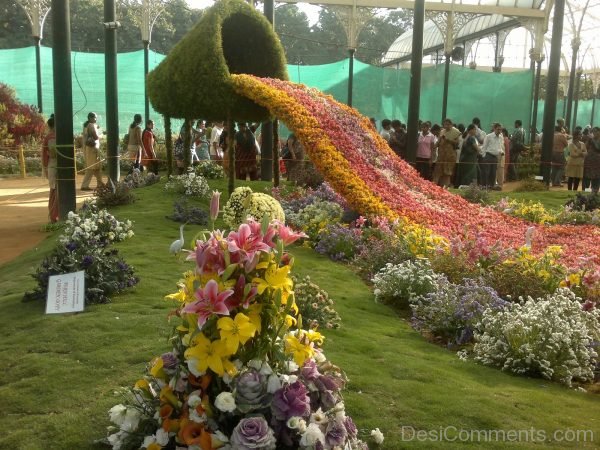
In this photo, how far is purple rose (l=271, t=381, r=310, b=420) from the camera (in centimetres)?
286

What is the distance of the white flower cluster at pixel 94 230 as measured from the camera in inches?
299

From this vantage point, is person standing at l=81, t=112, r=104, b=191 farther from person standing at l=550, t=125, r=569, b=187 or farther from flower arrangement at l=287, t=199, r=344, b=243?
person standing at l=550, t=125, r=569, b=187

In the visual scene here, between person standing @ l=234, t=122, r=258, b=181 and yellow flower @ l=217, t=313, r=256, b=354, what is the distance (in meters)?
12.2

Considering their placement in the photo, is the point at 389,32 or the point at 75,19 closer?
the point at 75,19

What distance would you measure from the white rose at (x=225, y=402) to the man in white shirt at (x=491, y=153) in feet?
47.9

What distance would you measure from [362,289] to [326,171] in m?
3.12

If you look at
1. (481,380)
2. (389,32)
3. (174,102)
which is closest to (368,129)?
(174,102)

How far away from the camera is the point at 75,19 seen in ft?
131

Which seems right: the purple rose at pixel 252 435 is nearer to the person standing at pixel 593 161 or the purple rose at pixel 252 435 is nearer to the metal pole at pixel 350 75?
the person standing at pixel 593 161

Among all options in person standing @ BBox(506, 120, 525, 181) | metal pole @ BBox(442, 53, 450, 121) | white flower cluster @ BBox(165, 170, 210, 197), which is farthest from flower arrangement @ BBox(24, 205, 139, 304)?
metal pole @ BBox(442, 53, 450, 121)

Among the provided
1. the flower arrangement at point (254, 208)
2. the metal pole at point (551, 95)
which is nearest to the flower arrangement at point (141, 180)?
the flower arrangement at point (254, 208)

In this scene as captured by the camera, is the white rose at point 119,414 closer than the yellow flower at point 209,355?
No

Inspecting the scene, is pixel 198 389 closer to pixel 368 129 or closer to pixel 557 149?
pixel 368 129

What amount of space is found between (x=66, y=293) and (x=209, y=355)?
3.28 meters
